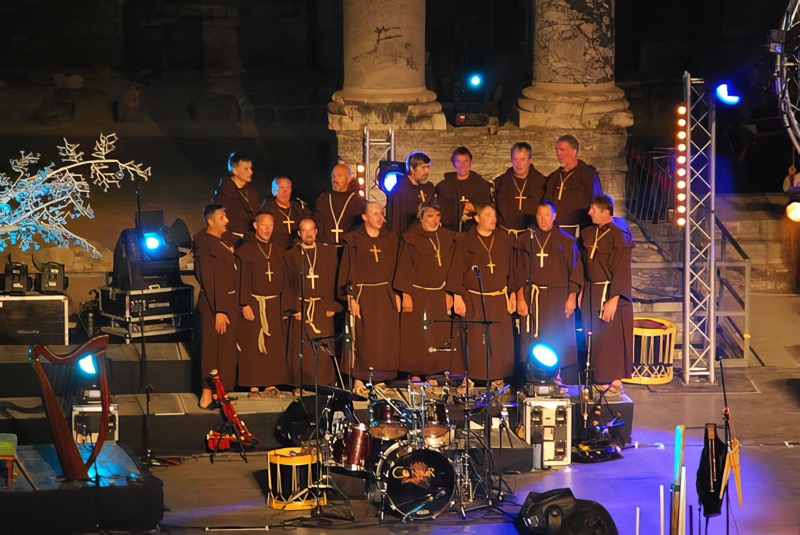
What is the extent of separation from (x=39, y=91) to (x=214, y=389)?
13.4 m

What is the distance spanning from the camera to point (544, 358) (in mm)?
13922

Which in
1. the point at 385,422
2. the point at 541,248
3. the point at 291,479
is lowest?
the point at 291,479

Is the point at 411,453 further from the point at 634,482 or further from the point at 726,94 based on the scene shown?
the point at 726,94

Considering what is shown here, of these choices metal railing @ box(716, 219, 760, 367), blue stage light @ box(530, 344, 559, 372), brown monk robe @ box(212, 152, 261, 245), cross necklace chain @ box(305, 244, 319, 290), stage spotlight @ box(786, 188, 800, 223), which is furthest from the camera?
metal railing @ box(716, 219, 760, 367)

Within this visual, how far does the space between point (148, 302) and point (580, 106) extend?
5.33 meters

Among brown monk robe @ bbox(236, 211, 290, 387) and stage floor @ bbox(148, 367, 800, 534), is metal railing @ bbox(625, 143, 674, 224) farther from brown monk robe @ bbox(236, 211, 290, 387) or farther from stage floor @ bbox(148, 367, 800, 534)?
brown monk robe @ bbox(236, 211, 290, 387)

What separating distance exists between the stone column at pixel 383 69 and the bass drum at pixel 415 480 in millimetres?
6349

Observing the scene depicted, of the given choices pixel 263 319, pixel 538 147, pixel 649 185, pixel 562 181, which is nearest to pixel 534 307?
pixel 562 181

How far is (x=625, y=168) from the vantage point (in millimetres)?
17891

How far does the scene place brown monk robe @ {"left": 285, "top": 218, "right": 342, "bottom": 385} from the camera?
1452 cm

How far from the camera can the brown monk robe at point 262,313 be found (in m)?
14.4

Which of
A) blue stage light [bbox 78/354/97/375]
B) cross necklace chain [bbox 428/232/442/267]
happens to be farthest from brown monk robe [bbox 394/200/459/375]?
blue stage light [bbox 78/354/97/375]

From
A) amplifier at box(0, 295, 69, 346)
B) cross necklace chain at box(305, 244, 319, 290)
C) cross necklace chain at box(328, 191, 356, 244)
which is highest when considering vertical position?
cross necklace chain at box(328, 191, 356, 244)

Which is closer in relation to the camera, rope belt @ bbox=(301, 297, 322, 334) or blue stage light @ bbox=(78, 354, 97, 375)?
blue stage light @ bbox=(78, 354, 97, 375)
